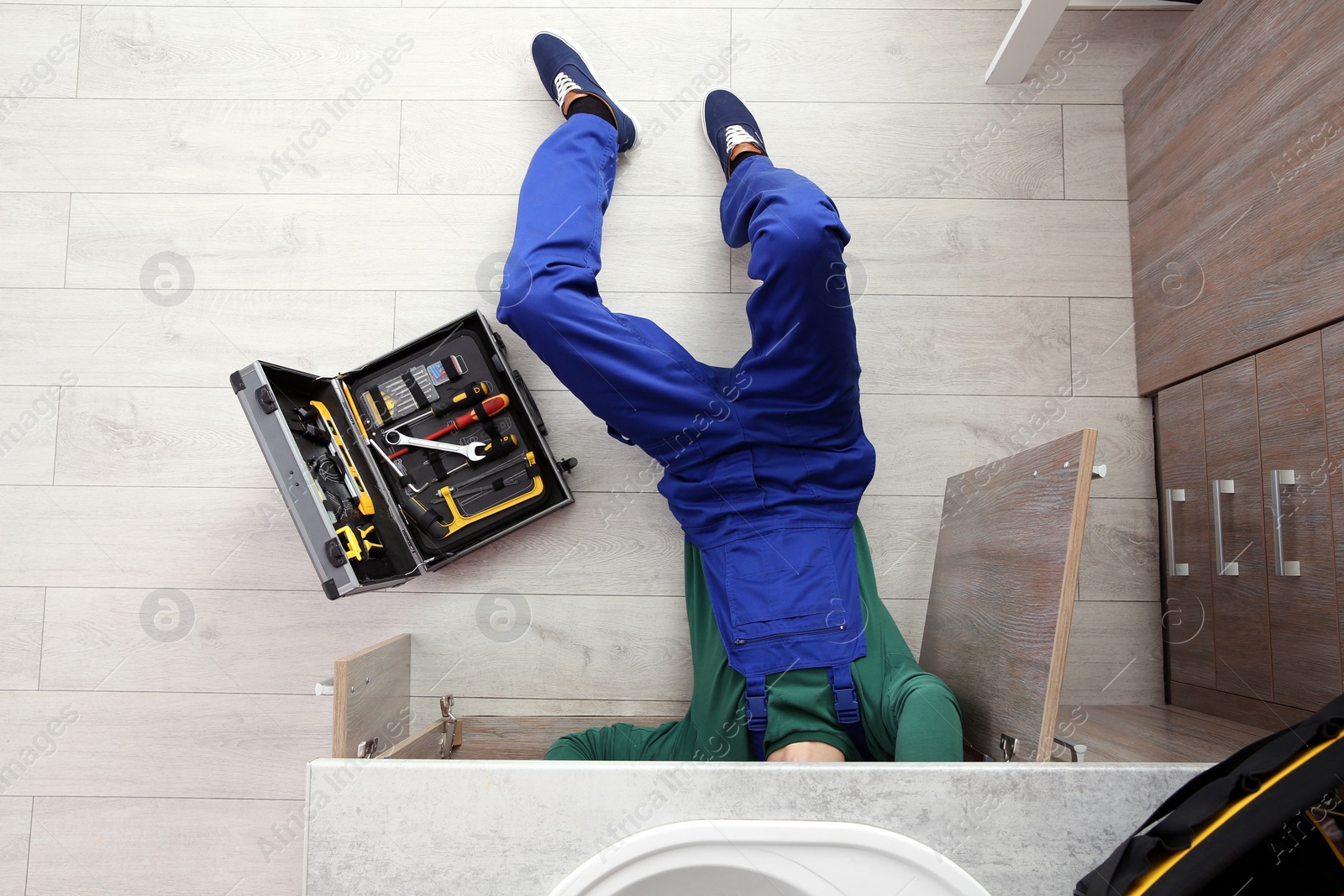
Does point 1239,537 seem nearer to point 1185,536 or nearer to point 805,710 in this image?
point 1185,536

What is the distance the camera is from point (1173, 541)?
1393mm

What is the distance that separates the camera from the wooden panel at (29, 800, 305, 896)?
1441 mm

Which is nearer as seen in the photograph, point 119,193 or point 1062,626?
point 1062,626

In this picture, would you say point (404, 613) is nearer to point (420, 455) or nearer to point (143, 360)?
point (420, 455)

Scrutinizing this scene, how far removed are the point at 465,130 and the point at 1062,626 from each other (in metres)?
1.43

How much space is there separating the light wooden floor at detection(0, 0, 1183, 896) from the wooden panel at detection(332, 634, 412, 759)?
65mm

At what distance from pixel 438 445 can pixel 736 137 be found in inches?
32.0

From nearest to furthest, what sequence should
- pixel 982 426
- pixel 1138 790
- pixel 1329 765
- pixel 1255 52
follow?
pixel 1329 765 < pixel 1138 790 < pixel 1255 52 < pixel 982 426

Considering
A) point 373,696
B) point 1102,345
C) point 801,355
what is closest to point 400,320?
point 373,696

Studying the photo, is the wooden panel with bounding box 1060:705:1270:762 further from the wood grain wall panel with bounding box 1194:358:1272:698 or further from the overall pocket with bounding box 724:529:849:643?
the overall pocket with bounding box 724:529:849:643

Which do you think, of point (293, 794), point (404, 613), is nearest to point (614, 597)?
point (404, 613)

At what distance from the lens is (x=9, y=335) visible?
5.03ft

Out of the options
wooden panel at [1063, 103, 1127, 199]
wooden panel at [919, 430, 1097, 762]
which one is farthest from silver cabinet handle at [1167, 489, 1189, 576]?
wooden panel at [1063, 103, 1127, 199]

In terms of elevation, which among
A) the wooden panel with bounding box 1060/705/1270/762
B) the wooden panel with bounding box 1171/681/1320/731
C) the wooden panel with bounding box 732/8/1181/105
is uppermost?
the wooden panel with bounding box 732/8/1181/105
